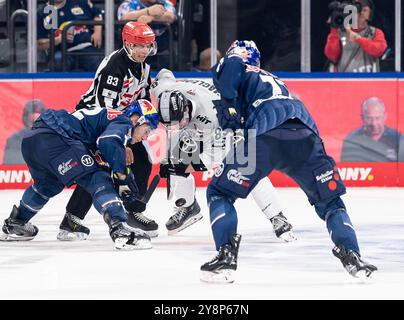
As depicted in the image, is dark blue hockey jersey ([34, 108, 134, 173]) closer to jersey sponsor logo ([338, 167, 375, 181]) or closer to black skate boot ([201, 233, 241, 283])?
black skate boot ([201, 233, 241, 283])

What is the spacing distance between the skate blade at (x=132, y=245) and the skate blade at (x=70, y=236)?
0.73 metres

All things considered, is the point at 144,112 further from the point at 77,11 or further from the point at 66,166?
the point at 77,11

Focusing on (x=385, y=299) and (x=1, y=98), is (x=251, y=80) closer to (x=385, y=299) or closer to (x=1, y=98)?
(x=385, y=299)

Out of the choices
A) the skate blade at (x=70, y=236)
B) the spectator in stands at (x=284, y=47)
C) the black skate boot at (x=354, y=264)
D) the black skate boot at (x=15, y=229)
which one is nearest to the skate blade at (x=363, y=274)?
the black skate boot at (x=354, y=264)

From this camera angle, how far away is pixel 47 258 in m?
7.02

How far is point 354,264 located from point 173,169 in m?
2.44

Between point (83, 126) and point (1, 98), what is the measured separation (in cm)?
396

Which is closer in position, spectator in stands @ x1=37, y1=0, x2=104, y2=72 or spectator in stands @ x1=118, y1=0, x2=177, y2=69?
spectator in stands @ x1=118, y1=0, x2=177, y2=69

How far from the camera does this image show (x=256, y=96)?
630 cm

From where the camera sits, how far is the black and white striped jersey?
7.98 m

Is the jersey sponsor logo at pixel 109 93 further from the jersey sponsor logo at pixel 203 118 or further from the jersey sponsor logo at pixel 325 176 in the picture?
the jersey sponsor logo at pixel 325 176

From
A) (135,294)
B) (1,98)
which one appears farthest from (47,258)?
(1,98)

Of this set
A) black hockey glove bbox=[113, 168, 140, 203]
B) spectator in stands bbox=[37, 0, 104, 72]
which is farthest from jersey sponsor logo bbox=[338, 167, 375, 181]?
black hockey glove bbox=[113, 168, 140, 203]

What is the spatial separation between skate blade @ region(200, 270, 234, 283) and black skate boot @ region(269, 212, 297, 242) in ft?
5.77
